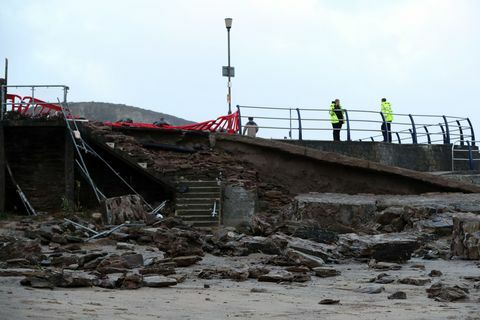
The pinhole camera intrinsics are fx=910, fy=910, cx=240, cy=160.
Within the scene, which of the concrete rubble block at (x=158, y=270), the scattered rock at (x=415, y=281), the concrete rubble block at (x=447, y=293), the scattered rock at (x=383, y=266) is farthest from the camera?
the scattered rock at (x=383, y=266)

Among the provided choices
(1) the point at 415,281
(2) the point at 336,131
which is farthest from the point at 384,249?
(2) the point at 336,131

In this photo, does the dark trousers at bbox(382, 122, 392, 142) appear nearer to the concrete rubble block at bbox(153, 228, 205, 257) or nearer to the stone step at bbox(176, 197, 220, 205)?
the stone step at bbox(176, 197, 220, 205)

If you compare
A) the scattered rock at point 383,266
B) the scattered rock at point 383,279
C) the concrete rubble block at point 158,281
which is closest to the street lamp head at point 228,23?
the scattered rock at point 383,266

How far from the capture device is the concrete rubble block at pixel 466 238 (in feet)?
47.2

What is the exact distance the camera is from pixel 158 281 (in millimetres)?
10164

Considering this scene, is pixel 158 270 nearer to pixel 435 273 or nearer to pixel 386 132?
pixel 435 273

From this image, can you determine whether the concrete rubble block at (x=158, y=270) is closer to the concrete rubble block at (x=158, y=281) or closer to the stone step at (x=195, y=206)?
the concrete rubble block at (x=158, y=281)

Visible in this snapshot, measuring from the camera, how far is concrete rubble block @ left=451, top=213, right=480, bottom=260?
47.2 ft

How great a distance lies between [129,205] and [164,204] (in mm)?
2534

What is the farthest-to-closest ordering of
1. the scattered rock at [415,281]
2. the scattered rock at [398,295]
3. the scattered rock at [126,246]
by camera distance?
the scattered rock at [126,246] → the scattered rock at [415,281] → the scattered rock at [398,295]

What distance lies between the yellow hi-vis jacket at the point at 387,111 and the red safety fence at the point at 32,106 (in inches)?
439

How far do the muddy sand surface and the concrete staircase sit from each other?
10.2 metres

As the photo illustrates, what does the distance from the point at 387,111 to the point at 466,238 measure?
15.0 m

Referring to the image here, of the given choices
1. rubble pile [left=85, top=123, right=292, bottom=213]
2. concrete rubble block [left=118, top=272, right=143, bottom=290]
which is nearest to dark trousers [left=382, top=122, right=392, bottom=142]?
rubble pile [left=85, top=123, right=292, bottom=213]
